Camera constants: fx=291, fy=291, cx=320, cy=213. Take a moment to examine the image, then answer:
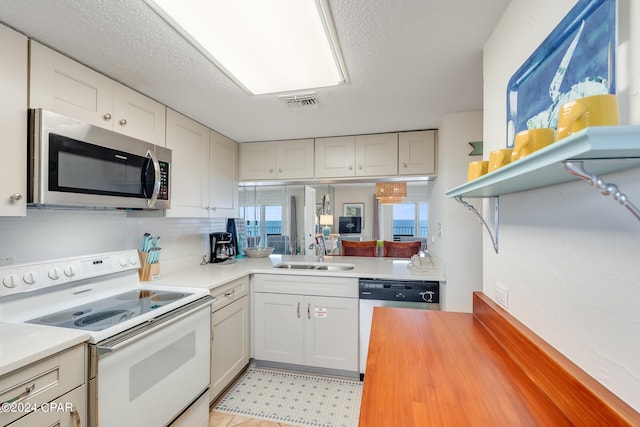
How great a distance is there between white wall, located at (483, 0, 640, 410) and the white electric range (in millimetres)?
1556

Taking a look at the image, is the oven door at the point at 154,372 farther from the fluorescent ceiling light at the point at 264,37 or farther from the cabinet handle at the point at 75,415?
the fluorescent ceiling light at the point at 264,37

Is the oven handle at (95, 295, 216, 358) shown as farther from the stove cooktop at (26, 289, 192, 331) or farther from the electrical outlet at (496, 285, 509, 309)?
the electrical outlet at (496, 285, 509, 309)

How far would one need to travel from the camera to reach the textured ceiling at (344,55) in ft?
3.85

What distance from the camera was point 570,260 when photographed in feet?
2.42

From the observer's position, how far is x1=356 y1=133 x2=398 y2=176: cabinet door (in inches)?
108

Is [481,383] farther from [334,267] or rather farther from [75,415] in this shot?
[334,267]

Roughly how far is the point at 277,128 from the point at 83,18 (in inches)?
61.6

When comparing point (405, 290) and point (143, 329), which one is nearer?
point (143, 329)

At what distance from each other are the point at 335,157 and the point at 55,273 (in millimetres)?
2228

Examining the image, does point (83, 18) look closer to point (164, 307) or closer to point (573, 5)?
point (164, 307)

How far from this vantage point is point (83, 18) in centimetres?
121

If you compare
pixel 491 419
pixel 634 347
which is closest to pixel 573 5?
pixel 634 347

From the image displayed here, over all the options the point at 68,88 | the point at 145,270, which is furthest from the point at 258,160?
the point at 68,88

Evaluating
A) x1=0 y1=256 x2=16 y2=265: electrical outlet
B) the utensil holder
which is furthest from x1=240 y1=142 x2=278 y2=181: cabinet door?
x1=0 y1=256 x2=16 y2=265: electrical outlet
